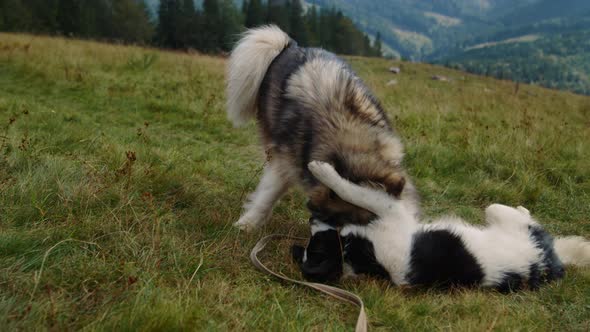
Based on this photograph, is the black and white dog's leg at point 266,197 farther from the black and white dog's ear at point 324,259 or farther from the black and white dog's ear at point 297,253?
the black and white dog's ear at point 324,259

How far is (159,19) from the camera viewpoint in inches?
1925

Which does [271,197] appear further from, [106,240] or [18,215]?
[18,215]

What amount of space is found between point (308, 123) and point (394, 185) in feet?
2.75

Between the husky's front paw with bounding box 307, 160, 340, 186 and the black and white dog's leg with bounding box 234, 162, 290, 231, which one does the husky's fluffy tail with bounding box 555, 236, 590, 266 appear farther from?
the black and white dog's leg with bounding box 234, 162, 290, 231

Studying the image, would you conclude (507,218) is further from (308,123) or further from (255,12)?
(255,12)

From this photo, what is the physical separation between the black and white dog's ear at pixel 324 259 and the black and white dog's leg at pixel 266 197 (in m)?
0.86

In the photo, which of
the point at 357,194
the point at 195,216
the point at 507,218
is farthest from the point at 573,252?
the point at 195,216

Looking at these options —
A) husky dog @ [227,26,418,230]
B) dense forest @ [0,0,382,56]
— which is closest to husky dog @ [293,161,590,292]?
husky dog @ [227,26,418,230]

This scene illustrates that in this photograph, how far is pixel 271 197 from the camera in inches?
147

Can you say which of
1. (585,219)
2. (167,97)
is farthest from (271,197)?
(167,97)

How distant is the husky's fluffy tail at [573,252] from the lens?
3443mm

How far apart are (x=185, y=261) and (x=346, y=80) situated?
1908 millimetres

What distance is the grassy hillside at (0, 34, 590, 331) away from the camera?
2.27 m

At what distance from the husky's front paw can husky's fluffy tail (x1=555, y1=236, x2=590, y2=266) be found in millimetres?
1846
